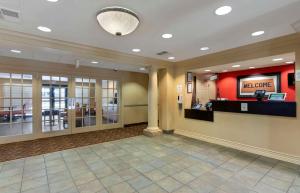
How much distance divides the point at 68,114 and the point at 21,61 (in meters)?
2.12

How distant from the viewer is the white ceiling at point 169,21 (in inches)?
81.6

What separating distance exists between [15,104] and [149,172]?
465 cm

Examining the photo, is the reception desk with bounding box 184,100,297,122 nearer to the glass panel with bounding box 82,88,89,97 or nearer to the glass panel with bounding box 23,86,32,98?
the glass panel with bounding box 82,88,89,97

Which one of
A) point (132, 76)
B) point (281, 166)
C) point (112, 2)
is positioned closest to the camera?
point (112, 2)

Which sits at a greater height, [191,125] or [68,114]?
[68,114]

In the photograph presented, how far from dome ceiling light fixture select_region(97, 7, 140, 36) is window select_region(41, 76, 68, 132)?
416cm

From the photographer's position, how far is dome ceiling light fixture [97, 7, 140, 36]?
207 cm

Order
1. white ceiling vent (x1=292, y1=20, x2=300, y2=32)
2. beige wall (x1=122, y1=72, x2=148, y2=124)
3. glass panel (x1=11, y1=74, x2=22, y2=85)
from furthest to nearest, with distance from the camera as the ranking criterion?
beige wall (x1=122, y1=72, x2=148, y2=124) → glass panel (x1=11, y1=74, x2=22, y2=85) → white ceiling vent (x1=292, y1=20, x2=300, y2=32)

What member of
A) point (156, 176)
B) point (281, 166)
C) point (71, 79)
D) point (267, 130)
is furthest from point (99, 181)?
point (71, 79)

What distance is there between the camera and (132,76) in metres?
7.18

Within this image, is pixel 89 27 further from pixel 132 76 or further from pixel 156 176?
pixel 132 76

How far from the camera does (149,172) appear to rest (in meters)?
2.82

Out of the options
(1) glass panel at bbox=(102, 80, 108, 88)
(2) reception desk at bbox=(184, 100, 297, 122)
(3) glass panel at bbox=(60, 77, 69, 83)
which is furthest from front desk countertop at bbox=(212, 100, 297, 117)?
(3) glass panel at bbox=(60, 77, 69, 83)

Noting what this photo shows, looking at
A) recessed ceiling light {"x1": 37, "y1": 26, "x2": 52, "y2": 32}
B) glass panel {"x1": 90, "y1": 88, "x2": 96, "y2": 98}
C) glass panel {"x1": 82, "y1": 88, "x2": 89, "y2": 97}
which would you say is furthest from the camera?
glass panel {"x1": 90, "y1": 88, "x2": 96, "y2": 98}
